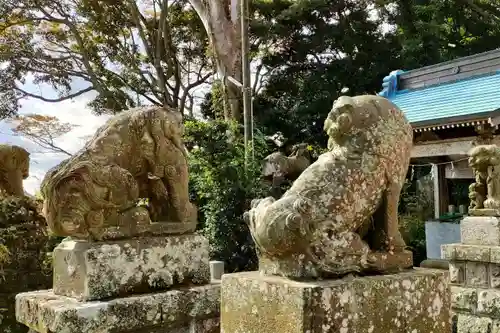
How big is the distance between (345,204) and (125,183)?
1.31 meters

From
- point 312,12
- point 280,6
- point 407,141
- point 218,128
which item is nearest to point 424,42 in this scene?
point 312,12

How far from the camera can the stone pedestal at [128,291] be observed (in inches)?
108

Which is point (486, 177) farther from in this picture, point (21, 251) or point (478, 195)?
point (21, 251)

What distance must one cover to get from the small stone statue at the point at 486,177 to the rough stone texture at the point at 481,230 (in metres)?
0.17

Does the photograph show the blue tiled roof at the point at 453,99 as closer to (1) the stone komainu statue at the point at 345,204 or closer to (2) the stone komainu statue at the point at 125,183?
(1) the stone komainu statue at the point at 345,204

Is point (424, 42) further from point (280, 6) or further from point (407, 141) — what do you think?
point (407, 141)

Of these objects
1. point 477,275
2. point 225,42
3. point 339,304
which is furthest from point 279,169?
point 339,304

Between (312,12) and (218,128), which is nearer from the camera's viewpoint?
(218,128)

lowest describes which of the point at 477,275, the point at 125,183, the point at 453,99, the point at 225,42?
the point at 477,275

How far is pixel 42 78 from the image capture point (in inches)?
730

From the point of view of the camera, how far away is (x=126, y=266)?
2.93 meters

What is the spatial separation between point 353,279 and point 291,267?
0.28 meters

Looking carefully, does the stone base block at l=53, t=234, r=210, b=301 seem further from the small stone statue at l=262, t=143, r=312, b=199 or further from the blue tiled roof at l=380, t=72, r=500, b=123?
the small stone statue at l=262, t=143, r=312, b=199

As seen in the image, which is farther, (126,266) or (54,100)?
(54,100)
